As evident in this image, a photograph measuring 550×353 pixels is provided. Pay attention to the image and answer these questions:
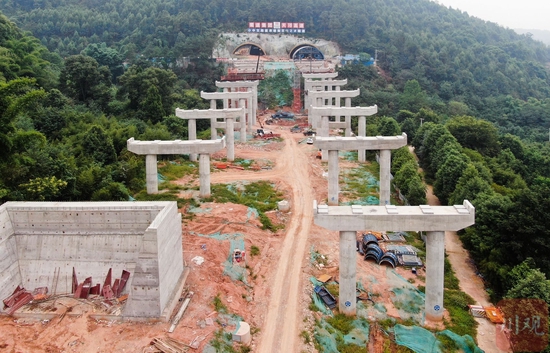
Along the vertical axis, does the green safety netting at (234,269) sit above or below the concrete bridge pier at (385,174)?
below

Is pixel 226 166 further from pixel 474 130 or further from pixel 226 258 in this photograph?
pixel 474 130

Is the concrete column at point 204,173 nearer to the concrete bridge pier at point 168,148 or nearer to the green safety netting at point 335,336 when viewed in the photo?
the concrete bridge pier at point 168,148

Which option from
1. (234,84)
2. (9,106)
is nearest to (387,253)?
(9,106)

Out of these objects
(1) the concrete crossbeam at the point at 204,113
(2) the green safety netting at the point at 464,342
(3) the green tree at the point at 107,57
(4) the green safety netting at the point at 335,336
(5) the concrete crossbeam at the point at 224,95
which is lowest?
(2) the green safety netting at the point at 464,342

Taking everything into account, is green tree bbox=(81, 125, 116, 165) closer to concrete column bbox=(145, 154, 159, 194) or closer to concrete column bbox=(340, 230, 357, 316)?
concrete column bbox=(145, 154, 159, 194)

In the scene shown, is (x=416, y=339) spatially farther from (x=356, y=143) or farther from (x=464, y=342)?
(x=356, y=143)

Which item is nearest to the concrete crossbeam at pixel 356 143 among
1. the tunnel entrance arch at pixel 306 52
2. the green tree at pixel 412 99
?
the green tree at pixel 412 99

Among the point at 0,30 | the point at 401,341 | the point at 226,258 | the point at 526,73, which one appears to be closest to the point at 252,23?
the point at 0,30
